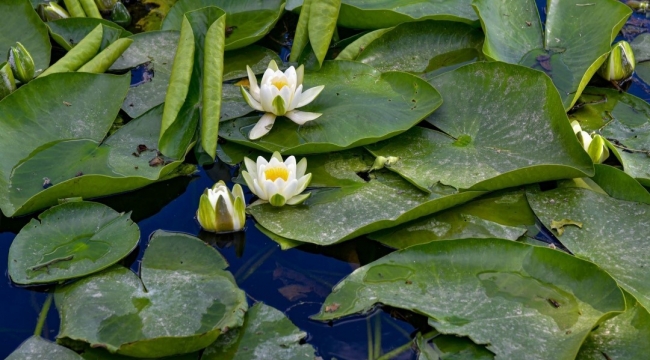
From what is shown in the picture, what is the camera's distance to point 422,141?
331 cm

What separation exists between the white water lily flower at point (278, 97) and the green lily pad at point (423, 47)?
2.00ft

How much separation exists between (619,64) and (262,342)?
2.61m

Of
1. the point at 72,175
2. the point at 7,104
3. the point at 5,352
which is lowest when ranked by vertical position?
the point at 5,352

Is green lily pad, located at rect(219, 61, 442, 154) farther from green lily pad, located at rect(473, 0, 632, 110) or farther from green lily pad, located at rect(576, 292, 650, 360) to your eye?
green lily pad, located at rect(576, 292, 650, 360)

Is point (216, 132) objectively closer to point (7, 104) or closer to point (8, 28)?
point (7, 104)

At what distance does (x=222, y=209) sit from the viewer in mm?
2895

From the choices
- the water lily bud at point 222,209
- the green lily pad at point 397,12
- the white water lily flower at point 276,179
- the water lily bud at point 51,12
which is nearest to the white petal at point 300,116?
the white water lily flower at point 276,179

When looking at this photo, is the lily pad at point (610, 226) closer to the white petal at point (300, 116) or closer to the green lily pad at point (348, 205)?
the green lily pad at point (348, 205)

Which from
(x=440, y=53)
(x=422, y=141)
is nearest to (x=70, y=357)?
(x=422, y=141)

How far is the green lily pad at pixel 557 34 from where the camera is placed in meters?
3.67

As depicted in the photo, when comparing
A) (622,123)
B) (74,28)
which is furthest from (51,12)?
(622,123)

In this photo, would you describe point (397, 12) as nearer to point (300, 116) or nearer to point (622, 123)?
point (300, 116)

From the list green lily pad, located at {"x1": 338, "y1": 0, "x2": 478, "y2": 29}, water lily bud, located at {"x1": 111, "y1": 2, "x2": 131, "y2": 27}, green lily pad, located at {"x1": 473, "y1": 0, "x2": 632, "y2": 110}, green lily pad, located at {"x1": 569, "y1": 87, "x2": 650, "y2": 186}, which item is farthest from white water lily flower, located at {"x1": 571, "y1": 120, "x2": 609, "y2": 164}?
water lily bud, located at {"x1": 111, "y1": 2, "x2": 131, "y2": 27}

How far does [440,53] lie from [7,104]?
2344mm
